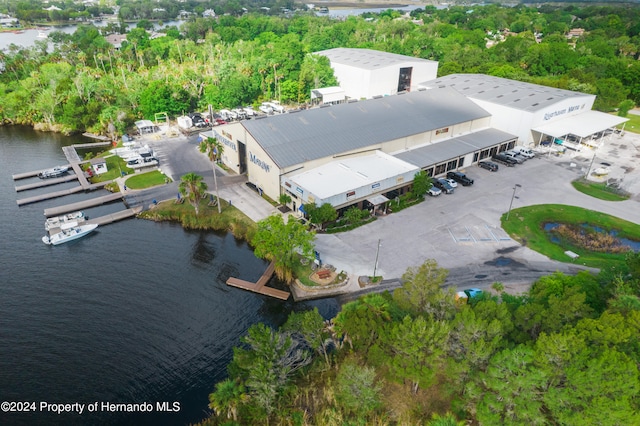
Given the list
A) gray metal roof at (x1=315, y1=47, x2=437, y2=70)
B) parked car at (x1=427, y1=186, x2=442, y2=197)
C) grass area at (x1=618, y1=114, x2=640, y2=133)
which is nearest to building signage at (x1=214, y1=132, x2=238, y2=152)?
parked car at (x1=427, y1=186, x2=442, y2=197)

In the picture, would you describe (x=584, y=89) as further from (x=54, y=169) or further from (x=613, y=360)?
(x=54, y=169)

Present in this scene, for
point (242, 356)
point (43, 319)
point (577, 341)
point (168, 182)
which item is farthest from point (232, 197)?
point (577, 341)

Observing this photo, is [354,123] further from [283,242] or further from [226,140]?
[283,242]

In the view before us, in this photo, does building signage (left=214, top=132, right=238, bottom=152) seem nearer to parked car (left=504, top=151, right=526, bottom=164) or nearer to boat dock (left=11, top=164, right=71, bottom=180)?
boat dock (left=11, top=164, right=71, bottom=180)

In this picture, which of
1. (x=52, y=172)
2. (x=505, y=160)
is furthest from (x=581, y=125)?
(x=52, y=172)

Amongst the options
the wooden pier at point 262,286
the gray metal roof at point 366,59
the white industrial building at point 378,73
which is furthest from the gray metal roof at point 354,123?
the gray metal roof at point 366,59

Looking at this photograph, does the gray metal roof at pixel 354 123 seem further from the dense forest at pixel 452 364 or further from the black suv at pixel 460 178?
the dense forest at pixel 452 364
